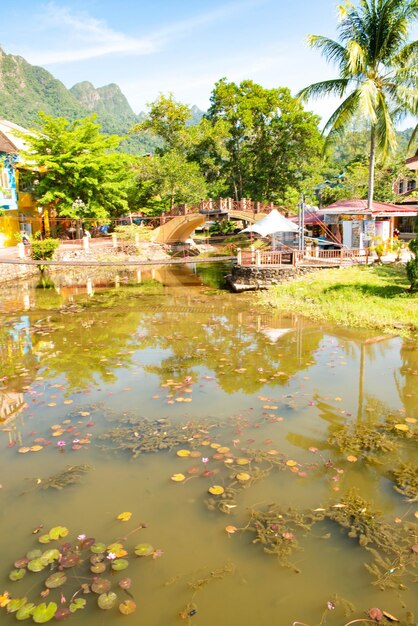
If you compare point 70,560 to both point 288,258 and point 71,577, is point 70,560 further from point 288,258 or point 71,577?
point 288,258

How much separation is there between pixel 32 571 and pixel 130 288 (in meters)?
17.4

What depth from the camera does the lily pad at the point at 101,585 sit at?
3912 millimetres

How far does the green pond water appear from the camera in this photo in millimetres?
3934

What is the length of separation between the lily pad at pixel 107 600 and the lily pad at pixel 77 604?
13 cm

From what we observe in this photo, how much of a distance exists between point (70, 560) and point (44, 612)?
1.82 ft

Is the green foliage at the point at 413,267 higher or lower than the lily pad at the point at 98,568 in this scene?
higher

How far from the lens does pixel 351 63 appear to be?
17.5 m

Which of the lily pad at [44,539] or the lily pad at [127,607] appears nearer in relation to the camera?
the lily pad at [127,607]

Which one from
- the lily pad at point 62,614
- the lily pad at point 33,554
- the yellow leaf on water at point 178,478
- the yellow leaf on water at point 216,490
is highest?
the yellow leaf on water at point 178,478

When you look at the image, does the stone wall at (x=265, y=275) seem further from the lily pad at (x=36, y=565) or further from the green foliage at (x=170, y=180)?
the green foliage at (x=170, y=180)

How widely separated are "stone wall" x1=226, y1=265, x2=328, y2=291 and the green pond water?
7.70 metres

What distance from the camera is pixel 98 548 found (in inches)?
172

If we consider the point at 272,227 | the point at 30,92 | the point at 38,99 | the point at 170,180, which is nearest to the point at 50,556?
the point at 272,227

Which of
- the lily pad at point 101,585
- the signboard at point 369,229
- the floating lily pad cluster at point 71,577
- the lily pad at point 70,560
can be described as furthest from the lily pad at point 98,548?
the signboard at point 369,229
